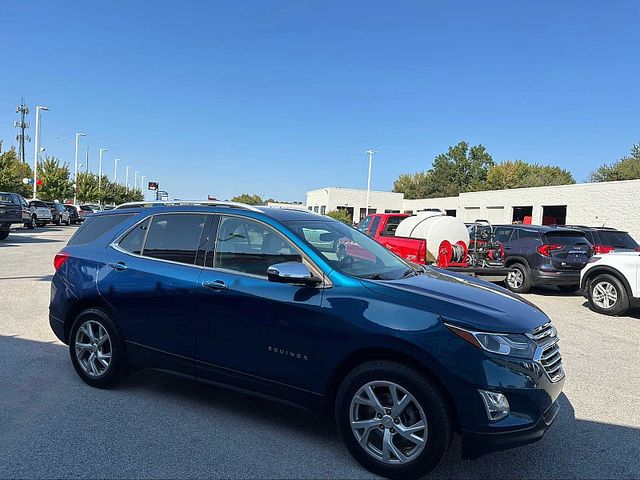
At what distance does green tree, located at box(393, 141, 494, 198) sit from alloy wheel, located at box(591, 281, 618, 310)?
77036mm

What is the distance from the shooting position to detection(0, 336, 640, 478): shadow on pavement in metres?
3.33

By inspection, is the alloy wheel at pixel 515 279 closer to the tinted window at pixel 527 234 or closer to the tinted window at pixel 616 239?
the tinted window at pixel 527 234

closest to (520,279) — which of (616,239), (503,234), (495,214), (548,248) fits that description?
(548,248)

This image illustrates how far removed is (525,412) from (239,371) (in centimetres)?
206

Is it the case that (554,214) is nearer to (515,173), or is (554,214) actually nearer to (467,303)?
(467,303)

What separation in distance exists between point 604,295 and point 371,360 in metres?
8.11

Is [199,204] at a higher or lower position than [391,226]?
higher

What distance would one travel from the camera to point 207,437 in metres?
3.73

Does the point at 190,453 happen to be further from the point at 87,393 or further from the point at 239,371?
the point at 87,393

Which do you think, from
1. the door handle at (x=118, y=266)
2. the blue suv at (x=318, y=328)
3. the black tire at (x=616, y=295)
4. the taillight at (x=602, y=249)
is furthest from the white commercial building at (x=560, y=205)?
the door handle at (x=118, y=266)

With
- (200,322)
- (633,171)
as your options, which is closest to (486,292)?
(200,322)

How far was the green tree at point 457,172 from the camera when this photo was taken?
86312 mm

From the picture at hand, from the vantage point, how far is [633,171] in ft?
169

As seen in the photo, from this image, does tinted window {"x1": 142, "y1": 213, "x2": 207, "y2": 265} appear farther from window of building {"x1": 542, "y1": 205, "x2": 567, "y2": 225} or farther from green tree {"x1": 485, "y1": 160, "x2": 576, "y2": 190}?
green tree {"x1": 485, "y1": 160, "x2": 576, "y2": 190}
